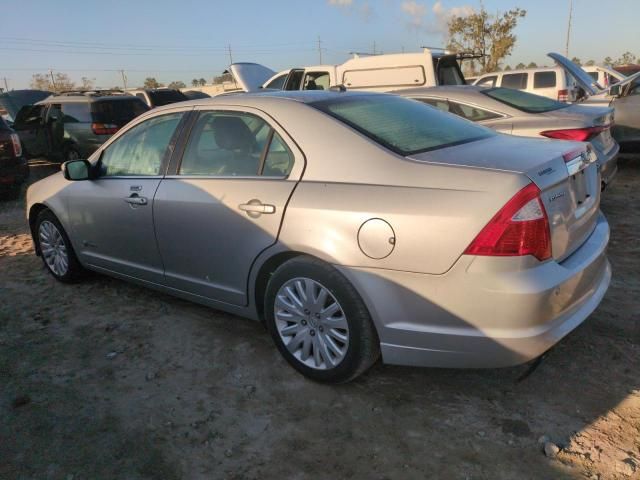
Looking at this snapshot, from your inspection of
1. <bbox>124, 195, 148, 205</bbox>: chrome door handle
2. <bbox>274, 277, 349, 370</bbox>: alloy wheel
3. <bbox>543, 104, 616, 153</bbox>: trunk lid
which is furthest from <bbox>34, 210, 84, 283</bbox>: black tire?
<bbox>543, 104, 616, 153</bbox>: trunk lid

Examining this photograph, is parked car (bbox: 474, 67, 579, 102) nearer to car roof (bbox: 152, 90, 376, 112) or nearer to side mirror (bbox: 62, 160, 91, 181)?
car roof (bbox: 152, 90, 376, 112)

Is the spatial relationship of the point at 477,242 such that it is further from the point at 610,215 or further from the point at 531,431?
→ the point at 610,215

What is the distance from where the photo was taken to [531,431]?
2.48 meters

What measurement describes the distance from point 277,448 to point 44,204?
10.9 ft

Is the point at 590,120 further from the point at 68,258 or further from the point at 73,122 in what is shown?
the point at 73,122

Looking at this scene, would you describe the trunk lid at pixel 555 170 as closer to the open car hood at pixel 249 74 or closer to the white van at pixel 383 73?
the white van at pixel 383 73

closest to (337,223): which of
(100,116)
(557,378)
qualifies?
(557,378)

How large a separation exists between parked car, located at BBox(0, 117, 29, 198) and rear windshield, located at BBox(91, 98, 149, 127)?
1899mm

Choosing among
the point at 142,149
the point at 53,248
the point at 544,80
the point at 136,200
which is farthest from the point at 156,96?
the point at 136,200

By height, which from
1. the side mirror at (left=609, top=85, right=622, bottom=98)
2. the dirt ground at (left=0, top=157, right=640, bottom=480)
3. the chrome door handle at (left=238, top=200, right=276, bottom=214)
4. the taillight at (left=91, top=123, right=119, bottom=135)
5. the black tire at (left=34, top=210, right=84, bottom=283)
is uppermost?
the chrome door handle at (left=238, top=200, right=276, bottom=214)

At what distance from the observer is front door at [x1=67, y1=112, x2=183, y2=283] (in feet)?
12.1

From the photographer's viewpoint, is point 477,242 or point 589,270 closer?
point 477,242

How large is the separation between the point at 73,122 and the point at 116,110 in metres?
0.91

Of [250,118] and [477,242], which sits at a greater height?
[250,118]
